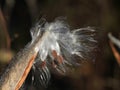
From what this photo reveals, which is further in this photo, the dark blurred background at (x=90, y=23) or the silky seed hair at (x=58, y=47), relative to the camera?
the dark blurred background at (x=90, y=23)

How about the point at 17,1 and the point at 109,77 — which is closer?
the point at 17,1

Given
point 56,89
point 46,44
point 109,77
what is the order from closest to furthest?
point 46,44 → point 56,89 → point 109,77

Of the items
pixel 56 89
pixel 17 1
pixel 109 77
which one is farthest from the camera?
pixel 109 77

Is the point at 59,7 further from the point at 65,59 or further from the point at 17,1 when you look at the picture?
the point at 65,59

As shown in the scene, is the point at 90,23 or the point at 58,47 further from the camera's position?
the point at 90,23

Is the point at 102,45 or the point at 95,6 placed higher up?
the point at 95,6

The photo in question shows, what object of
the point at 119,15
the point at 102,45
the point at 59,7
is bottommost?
the point at 102,45

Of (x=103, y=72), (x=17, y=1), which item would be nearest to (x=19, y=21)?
(x=17, y=1)

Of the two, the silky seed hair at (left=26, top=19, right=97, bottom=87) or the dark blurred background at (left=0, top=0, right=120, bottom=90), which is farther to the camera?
the dark blurred background at (left=0, top=0, right=120, bottom=90)
